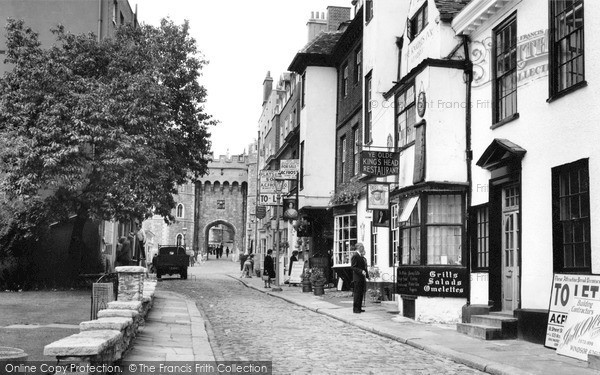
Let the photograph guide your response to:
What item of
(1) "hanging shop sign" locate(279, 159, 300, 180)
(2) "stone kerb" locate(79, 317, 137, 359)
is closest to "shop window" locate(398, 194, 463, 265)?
(2) "stone kerb" locate(79, 317, 137, 359)

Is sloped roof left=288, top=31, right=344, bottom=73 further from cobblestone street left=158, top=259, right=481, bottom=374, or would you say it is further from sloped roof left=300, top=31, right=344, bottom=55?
cobblestone street left=158, top=259, right=481, bottom=374

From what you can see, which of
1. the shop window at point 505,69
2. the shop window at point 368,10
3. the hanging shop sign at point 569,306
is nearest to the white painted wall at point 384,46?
the shop window at point 368,10

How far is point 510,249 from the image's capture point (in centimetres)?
1456

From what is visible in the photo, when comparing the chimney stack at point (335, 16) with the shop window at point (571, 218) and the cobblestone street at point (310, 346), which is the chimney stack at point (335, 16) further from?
the shop window at point (571, 218)

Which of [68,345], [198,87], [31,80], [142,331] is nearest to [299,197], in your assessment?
[198,87]

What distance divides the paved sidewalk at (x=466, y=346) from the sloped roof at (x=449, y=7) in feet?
23.8

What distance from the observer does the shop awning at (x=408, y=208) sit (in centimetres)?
1702

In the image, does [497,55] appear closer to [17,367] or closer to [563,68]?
[563,68]

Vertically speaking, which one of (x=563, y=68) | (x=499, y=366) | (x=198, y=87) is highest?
(x=198, y=87)

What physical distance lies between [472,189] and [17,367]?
12615 mm

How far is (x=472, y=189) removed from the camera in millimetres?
16094

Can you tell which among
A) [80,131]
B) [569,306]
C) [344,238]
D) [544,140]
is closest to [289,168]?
[344,238]

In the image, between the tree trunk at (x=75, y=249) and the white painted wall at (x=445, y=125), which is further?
the tree trunk at (x=75, y=249)

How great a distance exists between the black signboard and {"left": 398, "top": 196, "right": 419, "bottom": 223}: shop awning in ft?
4.12
